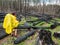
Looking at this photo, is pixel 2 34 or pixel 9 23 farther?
pixel 2 34

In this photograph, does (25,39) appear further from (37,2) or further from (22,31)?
(37,2)

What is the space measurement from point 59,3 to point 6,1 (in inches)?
204

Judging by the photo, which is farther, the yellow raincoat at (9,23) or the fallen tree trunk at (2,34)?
the fallen tree trunk at (2,34)

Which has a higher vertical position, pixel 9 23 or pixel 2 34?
pixel 9 23

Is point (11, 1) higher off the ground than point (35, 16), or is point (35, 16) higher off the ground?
point (11, 1)

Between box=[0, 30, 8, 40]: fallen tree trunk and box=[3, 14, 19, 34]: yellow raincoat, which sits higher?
box=[3, 14, 19, 34]: yellow raincoat

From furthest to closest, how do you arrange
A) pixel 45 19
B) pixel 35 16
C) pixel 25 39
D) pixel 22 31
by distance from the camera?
1. pixel 35 16
2. pixel 45 19
3. pixel 22 31
4. pixel 25 39

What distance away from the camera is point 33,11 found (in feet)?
59.4

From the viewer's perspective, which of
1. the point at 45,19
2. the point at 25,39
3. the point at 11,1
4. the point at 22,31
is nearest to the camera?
the point at 25,39

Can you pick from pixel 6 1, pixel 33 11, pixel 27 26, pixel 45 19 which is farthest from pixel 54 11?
pixel 27 26

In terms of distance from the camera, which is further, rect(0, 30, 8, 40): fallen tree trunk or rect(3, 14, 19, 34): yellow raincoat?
rect(0, 30, 8, 40): fallen tree trunk

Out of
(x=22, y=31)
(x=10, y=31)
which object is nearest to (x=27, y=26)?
(x=22, y=31)

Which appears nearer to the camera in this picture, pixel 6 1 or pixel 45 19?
pixel 45 19

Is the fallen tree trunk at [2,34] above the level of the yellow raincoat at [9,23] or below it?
below
